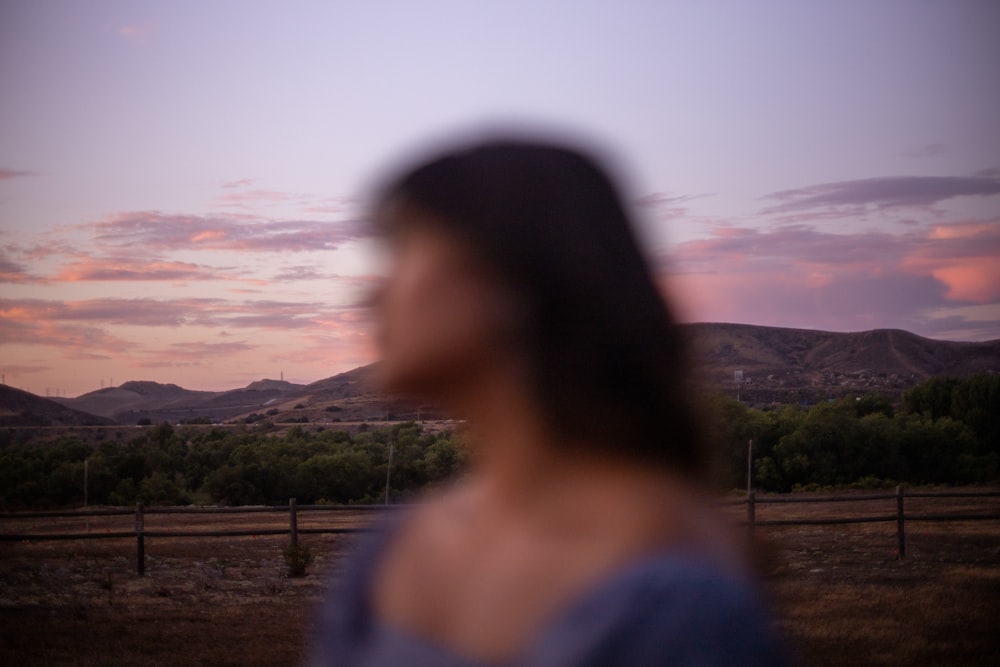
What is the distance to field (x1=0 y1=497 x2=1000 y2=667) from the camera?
28.6ft

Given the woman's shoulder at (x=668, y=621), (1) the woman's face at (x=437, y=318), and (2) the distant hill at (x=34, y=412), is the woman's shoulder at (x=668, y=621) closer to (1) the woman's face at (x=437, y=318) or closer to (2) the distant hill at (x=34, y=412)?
(1) the woman's face at (x=437, y=318)

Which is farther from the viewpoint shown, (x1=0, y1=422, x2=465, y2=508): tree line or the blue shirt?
(x1=0, y1=422, x2=465, y2=508): tree line

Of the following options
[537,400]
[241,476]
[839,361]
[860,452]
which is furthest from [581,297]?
[839,361]

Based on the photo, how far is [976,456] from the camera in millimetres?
36344

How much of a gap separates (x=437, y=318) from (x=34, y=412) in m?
57.2

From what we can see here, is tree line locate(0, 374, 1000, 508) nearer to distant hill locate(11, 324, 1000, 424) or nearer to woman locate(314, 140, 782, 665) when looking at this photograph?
distant hill locate(11, 324, 1000, 424)

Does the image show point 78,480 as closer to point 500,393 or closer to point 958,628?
point 958,628

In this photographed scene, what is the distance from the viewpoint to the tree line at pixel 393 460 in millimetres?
30844

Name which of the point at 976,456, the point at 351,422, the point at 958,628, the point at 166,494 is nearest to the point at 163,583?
the point at 958,628

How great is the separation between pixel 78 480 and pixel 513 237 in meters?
34.2

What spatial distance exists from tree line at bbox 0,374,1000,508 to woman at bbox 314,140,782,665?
90.3 feet

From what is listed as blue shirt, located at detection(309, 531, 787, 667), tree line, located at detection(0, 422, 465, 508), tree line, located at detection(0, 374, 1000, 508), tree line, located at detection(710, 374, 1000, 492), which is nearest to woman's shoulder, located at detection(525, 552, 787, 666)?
blue shirt, located at detection(309, 531, 787, 667)

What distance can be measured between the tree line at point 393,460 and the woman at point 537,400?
27.5 m

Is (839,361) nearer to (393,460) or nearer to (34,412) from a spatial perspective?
(393,460)
